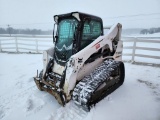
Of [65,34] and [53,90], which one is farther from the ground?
[65,34]

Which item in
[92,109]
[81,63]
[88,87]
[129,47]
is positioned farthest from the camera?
[129,47]

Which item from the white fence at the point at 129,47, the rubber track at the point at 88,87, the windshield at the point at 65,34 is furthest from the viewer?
the white fence at the point at 129,47

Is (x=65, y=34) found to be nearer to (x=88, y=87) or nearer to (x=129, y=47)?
(x=88, y=87)

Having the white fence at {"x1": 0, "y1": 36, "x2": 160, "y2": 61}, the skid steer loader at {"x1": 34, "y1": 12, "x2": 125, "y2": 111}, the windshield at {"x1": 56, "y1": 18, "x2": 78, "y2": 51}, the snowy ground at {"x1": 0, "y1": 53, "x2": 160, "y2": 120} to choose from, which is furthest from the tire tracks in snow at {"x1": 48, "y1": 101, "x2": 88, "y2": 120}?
the white fence at {"x1": 0, "y1": 36, "x2": 160, "y2": 61}

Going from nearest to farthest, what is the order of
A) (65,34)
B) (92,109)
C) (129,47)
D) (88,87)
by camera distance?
(88,87), (92,109), (65,34), (129,47)

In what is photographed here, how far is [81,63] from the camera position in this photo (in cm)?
292

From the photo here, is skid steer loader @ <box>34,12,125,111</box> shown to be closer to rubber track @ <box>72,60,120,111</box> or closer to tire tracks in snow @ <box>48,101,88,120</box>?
rubber track @ <box>72,60,120,111</box>

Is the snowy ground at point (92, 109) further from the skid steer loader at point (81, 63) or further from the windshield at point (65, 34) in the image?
the windshield at point (65, 34)

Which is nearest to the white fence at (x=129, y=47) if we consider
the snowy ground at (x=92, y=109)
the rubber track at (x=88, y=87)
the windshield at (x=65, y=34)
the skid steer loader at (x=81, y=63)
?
the snowy ground at (x=92, y=109)

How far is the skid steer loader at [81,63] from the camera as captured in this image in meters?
2.81

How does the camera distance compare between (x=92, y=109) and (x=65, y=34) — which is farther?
(x=65, y=34)

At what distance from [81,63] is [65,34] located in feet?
3.33

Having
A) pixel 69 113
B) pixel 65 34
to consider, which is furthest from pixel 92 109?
pixel 65 34

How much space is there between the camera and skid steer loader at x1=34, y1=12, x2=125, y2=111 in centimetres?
281
